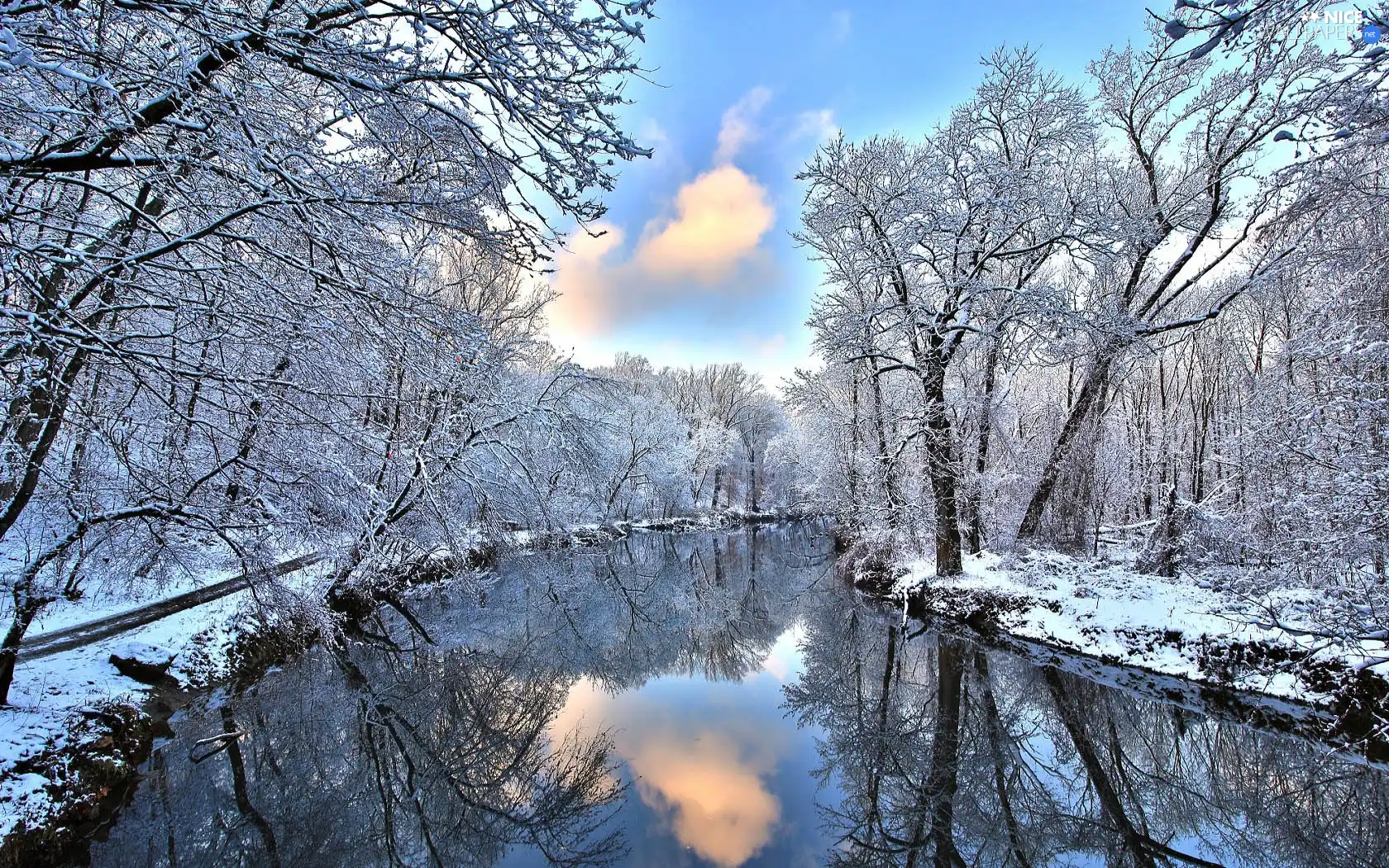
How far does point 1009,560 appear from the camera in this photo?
12859mm

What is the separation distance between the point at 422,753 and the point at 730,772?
3474mm

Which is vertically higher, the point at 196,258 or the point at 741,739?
the point at 196,258

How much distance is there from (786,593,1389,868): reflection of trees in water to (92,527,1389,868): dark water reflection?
3 centimetres

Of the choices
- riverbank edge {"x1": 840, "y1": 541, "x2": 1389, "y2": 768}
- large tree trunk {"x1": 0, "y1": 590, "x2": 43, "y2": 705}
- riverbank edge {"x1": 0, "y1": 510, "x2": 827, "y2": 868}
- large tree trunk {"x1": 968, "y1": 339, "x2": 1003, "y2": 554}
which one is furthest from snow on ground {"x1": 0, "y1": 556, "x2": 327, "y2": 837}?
large tree trunk {"x1": 968, "y1": 339, "x2": 1003, "y2": 554}

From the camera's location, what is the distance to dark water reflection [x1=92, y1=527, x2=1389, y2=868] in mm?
5082

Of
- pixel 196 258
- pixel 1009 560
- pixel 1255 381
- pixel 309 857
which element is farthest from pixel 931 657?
pixel 196 258

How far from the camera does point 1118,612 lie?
9.86 metres

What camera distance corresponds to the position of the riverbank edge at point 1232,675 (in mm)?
6613

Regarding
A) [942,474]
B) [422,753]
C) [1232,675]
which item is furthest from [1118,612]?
[422,753]

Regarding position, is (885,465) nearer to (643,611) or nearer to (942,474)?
(942,474)

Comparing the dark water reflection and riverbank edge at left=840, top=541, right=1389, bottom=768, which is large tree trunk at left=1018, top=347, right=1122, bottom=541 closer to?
riverbank edge at left=840, top=541, right=1389, bottom=768

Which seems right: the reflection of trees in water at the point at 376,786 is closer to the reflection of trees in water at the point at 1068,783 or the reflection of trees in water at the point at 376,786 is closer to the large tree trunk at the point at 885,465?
the reflection of trees in water at the point at 1068,783

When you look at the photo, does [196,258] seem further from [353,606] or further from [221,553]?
[353,606]

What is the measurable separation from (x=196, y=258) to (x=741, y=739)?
7876mm
